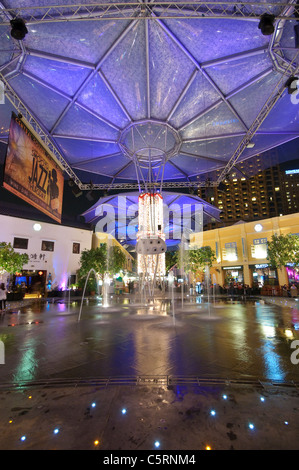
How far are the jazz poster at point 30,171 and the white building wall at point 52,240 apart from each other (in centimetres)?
1747

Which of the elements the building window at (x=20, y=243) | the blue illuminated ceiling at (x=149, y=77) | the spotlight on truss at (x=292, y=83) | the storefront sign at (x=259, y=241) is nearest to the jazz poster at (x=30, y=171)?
the blue illuminated ceiling at (x=149, y=77)

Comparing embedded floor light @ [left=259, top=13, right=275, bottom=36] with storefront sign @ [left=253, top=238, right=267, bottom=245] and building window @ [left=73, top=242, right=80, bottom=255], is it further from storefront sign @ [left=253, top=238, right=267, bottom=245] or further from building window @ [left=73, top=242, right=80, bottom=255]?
building window @ [left=73, top=242, right=80, bottom=255]

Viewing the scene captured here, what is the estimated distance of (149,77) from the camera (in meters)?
12.8

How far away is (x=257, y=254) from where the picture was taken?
32156mm

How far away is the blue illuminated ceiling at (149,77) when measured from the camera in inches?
393

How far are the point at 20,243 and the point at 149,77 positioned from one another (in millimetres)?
25533

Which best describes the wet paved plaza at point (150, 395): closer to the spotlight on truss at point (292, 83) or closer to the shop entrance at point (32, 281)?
the spotlight on truss at point (292, 83)

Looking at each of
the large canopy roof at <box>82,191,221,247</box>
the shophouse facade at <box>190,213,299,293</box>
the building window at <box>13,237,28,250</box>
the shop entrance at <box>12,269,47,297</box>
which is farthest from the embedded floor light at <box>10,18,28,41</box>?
→ the shophouse facade at <box>190,213,299,293</box>

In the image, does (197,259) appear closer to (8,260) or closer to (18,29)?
(8,260)

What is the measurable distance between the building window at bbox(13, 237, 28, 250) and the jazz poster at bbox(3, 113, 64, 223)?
17.6 m

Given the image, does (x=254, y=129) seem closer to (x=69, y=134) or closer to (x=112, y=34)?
(x=112, y=34)

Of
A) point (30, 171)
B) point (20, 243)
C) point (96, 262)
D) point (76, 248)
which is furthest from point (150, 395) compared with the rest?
point (76, 248)

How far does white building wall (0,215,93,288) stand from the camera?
28797mm
